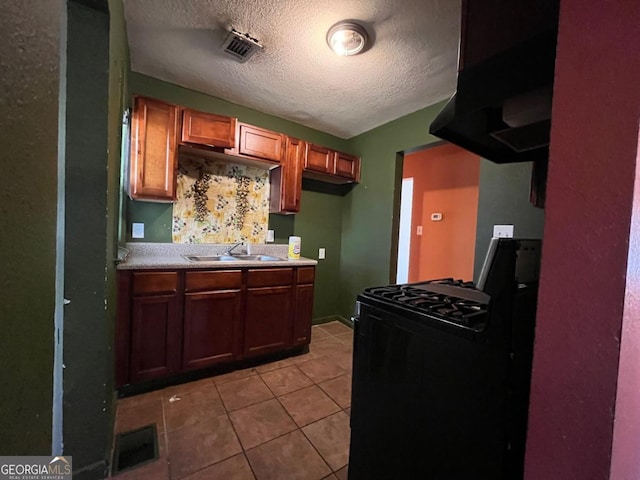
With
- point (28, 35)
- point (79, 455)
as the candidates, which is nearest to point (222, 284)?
point (79, 455)

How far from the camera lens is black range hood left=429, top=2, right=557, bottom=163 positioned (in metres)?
0.67

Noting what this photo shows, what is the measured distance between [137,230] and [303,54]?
1.91 metres

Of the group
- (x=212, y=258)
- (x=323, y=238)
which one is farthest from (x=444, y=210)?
(x=212, y=258)

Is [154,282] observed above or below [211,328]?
above

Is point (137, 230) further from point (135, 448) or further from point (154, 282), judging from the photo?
point (135, 448)

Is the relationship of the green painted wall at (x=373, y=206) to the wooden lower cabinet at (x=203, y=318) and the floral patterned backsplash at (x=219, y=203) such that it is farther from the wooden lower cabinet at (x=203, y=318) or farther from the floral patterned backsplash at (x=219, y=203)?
the floral patterned backsplash at (x=219, y=203)

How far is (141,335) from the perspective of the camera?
1.79 meters

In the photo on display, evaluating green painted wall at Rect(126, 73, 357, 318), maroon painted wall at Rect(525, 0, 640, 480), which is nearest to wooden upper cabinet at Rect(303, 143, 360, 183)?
green painted wall at Rect(126, 73, 357, 318)

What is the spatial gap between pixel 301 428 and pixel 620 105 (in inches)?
74.3

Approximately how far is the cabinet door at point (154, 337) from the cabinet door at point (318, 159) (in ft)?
5.86

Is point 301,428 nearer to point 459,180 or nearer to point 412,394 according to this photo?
point 412,394

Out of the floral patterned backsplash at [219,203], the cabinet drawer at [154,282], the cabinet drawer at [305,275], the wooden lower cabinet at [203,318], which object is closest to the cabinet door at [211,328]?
the wooden lower cabinet at [203,318]

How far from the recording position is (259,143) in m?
2.46

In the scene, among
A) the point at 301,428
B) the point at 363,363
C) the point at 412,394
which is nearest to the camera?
the point at 412,394
